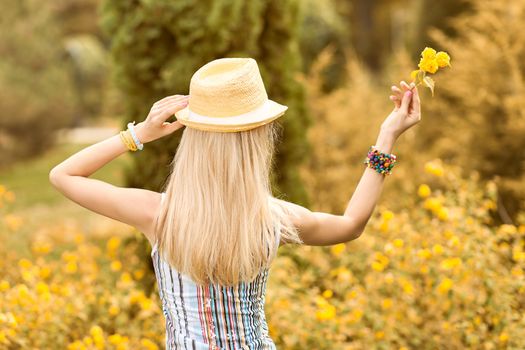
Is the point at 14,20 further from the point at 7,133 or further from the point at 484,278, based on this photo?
the point at 484,278

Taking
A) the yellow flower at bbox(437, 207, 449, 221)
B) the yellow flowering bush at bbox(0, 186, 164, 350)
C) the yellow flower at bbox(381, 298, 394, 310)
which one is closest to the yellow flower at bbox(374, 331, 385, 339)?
the yellow flower at bbox(381, 298, 394, 310)

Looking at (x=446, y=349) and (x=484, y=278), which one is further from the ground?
(x=484, y=278)

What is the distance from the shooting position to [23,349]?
2889 mm

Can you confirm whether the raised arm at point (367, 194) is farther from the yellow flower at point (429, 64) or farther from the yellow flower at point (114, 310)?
the yellow flower at point (114, 310)

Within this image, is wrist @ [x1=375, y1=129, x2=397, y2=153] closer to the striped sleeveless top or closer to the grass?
the striped sleeveless top

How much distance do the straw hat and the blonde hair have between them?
40 mm

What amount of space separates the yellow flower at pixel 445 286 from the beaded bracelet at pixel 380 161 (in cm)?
115

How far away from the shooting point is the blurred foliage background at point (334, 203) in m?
2.99

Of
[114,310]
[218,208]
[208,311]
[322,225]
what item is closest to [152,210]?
[218,208]

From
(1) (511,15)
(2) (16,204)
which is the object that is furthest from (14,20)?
(1) (511,15)

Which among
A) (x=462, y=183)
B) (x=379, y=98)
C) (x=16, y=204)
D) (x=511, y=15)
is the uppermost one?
(x=511, y=15)

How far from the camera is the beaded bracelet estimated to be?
1874mm

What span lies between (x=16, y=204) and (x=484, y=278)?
28.0 feet

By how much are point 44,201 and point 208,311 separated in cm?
915
